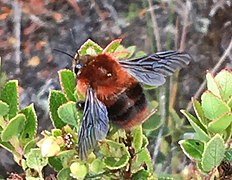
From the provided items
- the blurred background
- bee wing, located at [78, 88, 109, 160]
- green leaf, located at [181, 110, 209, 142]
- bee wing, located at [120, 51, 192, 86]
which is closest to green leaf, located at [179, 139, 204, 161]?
green leaf, located at [181, 110, 209, 142]

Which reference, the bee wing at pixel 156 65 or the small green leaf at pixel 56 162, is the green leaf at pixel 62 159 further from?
the bee wing at pixel 156 65

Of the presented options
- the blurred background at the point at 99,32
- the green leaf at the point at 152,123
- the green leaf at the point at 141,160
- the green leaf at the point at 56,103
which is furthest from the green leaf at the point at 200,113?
the blurred background at the point at 99,32

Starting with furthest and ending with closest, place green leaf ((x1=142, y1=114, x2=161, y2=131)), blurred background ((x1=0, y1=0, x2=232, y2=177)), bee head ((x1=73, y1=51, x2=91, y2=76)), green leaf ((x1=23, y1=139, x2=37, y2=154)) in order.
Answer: blurred background ((x1=0, y1=0, x2=232, y2=177))
green leaf ((x1=142, y1=114, x2=161, y2=131))
bee head ((x1=73, y1=51, x2=91, y2=76))
green leaf ((x1=23, y1=139, x2=37, y2=154))

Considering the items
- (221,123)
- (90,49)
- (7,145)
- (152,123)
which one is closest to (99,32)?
(152,123)

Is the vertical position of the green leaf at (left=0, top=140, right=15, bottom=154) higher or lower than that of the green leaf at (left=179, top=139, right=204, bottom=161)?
higher

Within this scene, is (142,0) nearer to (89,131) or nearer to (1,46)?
(1,46)

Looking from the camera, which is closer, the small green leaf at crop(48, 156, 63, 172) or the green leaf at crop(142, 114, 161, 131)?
the small green leaf at crop(48, 156, 63, 172)

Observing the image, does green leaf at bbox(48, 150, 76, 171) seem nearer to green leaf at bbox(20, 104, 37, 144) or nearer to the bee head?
green leaf at bbox(20, 104, 37, 144)
